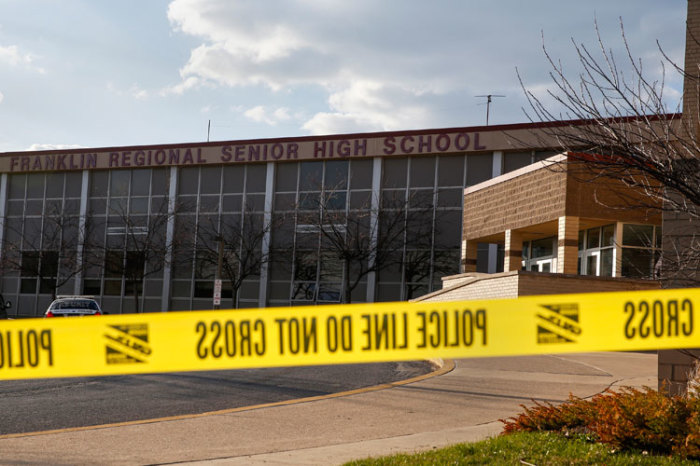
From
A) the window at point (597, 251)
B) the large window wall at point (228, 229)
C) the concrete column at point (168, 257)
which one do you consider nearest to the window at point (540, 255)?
the window at point (597, 251)

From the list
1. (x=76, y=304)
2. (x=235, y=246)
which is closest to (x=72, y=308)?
(x=76, y=304)

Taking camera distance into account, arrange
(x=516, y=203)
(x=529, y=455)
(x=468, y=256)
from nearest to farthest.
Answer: (x=529, y=455) < (x=516, y=203) < (x=468, y=256)

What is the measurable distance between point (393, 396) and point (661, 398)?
4447 millimetres

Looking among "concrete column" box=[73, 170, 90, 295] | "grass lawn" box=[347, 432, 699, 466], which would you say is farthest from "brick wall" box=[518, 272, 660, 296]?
"concrete column" box=[73, 170, 90, 295]

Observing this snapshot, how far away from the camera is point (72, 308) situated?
22.0 metres

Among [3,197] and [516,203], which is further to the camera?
[3,197]

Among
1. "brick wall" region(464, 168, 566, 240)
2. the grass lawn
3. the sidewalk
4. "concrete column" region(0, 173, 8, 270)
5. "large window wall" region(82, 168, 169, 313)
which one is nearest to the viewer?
the grass lawn

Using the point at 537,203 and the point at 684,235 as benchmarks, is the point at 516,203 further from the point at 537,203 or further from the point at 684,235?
the point at 684,235

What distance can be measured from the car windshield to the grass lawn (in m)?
17.9

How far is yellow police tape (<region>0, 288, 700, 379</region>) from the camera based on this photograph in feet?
17.5

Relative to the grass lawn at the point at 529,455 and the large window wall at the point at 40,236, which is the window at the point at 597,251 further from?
the large window wall at the point at 40,236

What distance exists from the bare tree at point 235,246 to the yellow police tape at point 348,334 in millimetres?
30741

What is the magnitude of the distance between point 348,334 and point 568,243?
19.2 m

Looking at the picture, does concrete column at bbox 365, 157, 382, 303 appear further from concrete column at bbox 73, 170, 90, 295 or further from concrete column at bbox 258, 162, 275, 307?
concrete column at bbox 73, 170, 90, 295
